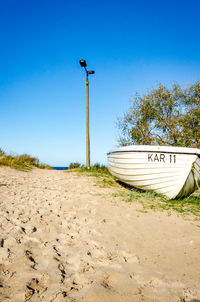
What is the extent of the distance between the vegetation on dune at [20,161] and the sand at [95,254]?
5910mm

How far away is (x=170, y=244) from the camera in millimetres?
2418

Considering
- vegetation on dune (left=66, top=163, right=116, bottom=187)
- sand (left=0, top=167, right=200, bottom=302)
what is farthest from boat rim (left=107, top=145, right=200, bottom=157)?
vegetation on dune (left=66, top=163, right=116, bottom=187)

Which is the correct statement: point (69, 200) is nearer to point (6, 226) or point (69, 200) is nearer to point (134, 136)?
point (6, 226)

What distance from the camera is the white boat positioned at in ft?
13.5

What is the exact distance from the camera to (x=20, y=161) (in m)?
10.4

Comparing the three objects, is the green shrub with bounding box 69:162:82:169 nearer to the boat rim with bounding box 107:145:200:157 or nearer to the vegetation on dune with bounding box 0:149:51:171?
the vegetation on dune with bounding box 0:149:51:171

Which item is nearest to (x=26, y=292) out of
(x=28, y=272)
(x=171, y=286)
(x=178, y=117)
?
(x=28, y=272)

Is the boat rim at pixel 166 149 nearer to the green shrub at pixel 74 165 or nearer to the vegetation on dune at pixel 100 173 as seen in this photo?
the vegetation on dune at pixel 100 173

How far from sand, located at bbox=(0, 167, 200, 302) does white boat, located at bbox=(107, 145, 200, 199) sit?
953mm

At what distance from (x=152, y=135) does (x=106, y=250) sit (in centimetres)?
1290

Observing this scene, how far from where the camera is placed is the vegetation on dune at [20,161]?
905cm

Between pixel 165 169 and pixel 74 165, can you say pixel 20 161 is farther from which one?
pixel 165 169

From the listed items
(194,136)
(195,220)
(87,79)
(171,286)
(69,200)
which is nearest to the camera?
(171,286)

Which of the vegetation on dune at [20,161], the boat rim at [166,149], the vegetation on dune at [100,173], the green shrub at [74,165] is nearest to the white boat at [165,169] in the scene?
the boat rim at [166,149]
